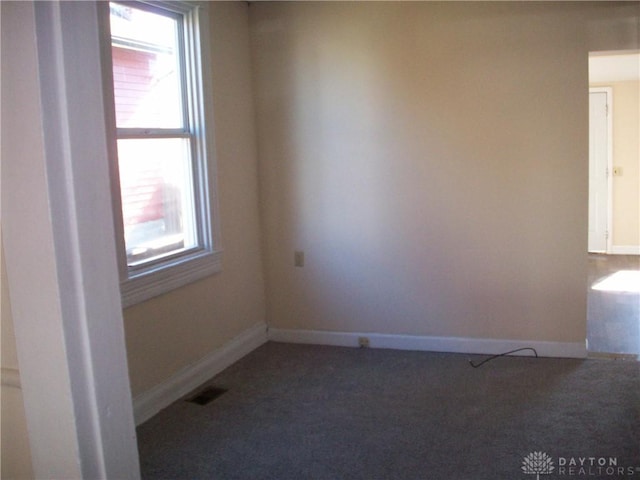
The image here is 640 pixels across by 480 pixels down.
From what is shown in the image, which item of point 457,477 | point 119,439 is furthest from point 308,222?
point 119,439

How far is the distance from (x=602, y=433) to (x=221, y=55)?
123 inches

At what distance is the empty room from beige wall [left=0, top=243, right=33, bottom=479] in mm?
1709

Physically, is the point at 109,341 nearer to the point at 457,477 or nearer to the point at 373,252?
the point at 457,477

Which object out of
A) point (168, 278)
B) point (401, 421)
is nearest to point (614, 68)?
point (401, 421)

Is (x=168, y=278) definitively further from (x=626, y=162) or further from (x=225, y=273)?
(x=626, y=162)

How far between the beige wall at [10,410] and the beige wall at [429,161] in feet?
11.1

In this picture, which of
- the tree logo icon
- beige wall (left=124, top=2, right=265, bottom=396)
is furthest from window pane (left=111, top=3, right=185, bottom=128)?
the tree logo icon

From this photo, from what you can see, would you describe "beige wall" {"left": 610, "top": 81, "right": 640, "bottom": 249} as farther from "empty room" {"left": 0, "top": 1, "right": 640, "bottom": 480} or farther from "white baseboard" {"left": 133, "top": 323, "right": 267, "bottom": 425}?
"white baseboard" {"left": 133, "top": 323, "right": 267, "bottom": 425}

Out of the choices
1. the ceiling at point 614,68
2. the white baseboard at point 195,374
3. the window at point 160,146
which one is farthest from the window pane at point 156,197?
the ceiling at point 614,68

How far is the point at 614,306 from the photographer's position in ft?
17.9

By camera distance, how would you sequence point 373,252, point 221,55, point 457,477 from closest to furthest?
point 457,477, point 221,55, point 373,252

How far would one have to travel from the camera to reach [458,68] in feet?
13.5

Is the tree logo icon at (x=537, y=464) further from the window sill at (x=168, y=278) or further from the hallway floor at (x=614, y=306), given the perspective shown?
the window sill at (x=168, y=278)

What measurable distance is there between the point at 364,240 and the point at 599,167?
15.9ft
